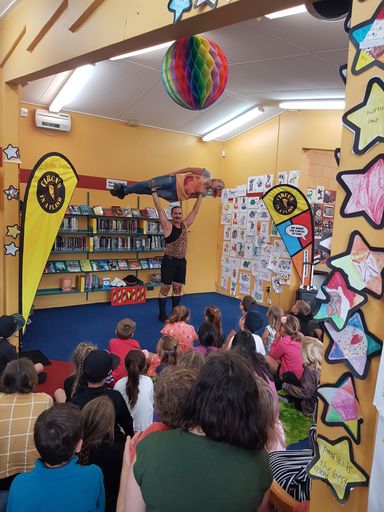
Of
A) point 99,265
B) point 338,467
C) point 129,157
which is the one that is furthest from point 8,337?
point 129,157

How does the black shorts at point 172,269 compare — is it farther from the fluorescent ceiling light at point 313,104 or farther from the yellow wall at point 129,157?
the fluorescent ceiling light at point 313,104

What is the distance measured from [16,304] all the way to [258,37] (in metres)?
3.59

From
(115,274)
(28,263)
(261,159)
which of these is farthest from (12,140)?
(261,159)

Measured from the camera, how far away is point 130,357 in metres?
2.20

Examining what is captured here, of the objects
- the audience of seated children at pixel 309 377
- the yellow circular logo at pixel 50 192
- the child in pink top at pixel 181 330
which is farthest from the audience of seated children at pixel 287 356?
the yellow circular logo at pixel 50 192

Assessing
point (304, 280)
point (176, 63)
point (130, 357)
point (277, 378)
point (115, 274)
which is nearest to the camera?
point (130, 357)

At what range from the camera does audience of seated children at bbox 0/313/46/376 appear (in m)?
2.35

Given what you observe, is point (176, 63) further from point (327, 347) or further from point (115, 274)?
point (115, 274)

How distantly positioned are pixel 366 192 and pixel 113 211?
18.1 ft

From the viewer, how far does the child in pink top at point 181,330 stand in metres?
3.43

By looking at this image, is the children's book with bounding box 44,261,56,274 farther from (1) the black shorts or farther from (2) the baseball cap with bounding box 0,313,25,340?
(2) the baseball cap with bounding box 0,313,25,340

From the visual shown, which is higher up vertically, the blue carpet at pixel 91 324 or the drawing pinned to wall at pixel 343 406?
the drawing pinned to wall at pixel 343 406

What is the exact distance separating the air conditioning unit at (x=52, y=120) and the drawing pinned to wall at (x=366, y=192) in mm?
5417

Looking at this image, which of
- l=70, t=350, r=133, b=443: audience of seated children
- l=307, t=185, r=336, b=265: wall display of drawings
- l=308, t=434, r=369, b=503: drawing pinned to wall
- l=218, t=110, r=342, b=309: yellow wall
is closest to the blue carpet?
l=218, t=110, r=342, b=309: yellow wall
